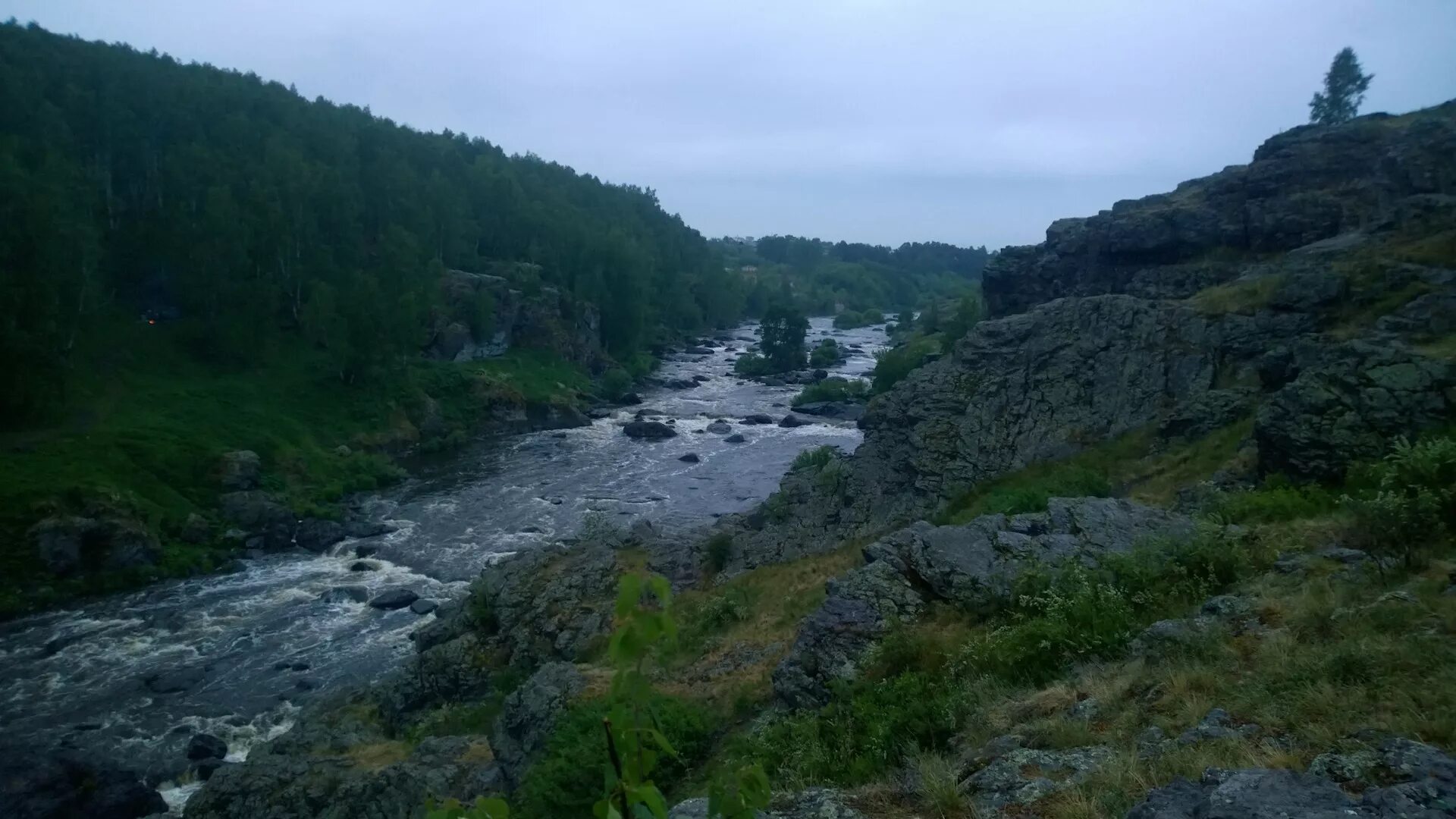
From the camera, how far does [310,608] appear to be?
29.4 m

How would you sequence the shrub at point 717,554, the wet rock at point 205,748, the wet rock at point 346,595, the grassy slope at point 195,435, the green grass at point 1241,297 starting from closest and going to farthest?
1. the wet rock at point 205,748
2. the shrub at point 717,554
3. the green grass at point 1241,297
4. the wet rock at point 346,595
5. the grassy slope at point 195,435

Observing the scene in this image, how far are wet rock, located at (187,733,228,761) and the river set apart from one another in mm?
265

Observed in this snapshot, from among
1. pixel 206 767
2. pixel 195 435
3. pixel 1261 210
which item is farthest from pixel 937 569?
pixel 195 435

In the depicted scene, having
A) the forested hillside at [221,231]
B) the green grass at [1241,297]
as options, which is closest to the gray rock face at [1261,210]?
the green grass at [1241,297]

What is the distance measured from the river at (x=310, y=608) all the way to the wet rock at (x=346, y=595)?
0.33 m

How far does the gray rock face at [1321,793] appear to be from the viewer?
15.0 feet

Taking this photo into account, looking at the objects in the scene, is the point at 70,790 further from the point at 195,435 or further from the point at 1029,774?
the point at 195,435

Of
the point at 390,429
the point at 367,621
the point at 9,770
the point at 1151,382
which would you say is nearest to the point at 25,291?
the point at 390,429

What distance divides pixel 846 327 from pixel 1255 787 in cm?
12724

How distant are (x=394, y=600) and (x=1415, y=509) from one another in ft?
93.3

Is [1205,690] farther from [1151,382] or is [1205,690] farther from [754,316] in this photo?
[754,316]

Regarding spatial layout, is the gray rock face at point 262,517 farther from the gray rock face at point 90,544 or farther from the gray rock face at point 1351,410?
the gray rock face at point 1351,410

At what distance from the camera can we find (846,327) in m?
130

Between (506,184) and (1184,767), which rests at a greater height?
(506,184)
